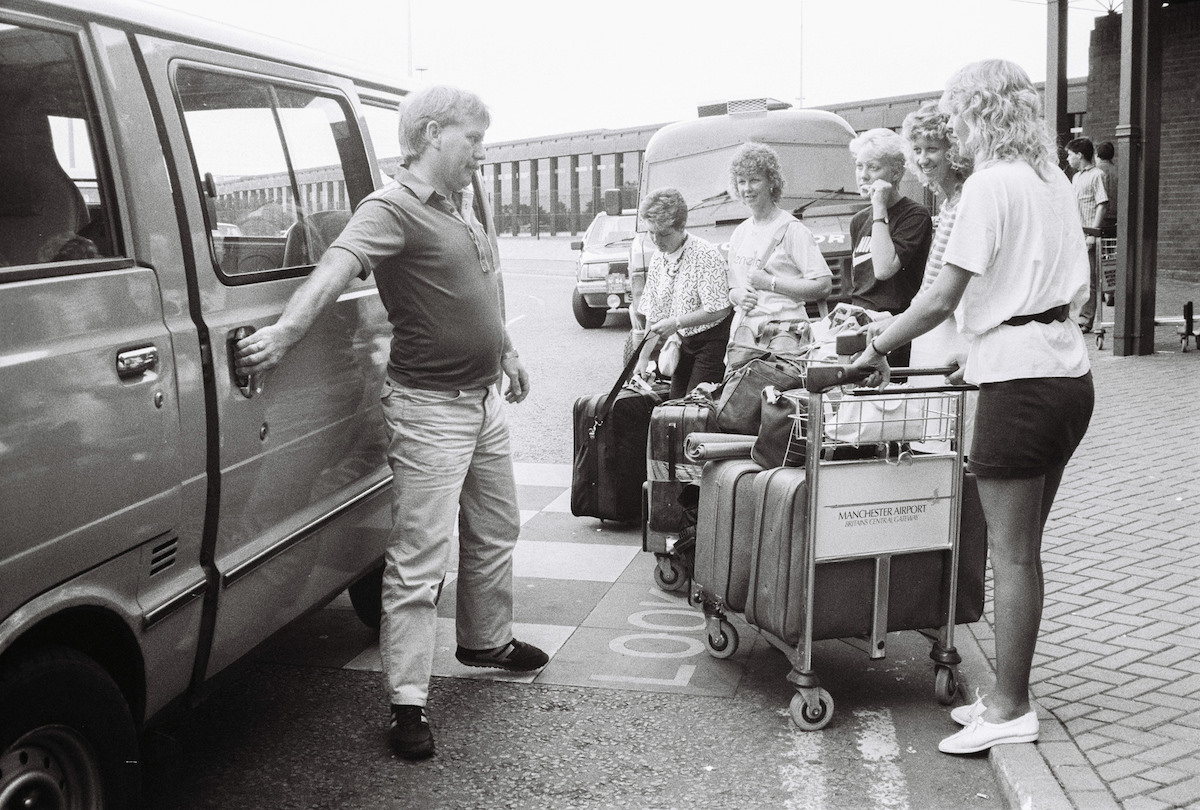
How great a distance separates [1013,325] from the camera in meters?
3.60

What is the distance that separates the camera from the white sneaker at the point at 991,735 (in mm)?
3703

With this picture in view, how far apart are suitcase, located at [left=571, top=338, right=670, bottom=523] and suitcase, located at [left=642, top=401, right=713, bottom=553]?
0.79m

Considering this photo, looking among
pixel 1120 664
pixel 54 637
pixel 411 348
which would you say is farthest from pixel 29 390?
pixel 1120 664

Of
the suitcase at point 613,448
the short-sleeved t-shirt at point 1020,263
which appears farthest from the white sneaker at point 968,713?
the suitcase at point 613,448

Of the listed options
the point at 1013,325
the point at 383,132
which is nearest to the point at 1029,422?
the point at 1013,325

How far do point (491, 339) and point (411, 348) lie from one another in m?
0.27

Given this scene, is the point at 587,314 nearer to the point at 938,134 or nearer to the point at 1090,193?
the point at 1090,193

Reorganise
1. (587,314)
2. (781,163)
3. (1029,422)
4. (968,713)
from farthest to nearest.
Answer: (587,314) < (781,163) < (968,713) < (1029,422)

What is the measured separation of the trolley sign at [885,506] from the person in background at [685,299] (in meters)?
2.33

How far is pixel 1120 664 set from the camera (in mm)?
4320

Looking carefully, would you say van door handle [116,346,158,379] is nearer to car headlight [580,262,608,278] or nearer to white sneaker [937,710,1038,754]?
white sneaker [937,710,1038,754]

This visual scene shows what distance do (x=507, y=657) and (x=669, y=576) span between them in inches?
49.3

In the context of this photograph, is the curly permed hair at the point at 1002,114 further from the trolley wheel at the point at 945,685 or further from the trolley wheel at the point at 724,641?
the trolley wheel at the point at 724,641

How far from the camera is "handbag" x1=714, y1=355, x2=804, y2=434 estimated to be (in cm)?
488
